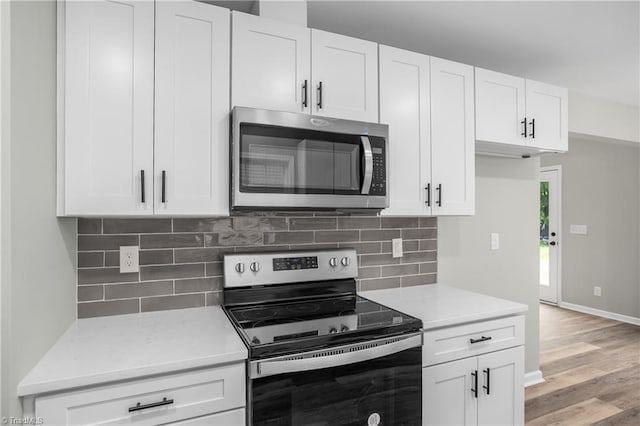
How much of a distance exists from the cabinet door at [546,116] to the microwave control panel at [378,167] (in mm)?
1130

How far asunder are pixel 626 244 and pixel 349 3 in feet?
15.2

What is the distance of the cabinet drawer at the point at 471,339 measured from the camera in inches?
69.5

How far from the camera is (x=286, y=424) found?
138 cm

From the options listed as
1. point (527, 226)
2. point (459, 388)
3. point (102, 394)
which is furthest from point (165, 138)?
point (527, 226)

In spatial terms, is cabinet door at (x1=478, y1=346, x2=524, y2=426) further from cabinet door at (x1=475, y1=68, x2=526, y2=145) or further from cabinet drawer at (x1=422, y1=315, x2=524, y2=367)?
cabinet door at (x1=475, y1=68, x2=526, y2=145)

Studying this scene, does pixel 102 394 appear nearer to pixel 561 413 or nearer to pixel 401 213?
pixel 401 213

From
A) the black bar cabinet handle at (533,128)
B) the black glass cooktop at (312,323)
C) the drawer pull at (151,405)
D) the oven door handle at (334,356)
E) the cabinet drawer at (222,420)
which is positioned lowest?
the cabinet drawer at (222,420)

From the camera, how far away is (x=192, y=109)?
1.60 metres

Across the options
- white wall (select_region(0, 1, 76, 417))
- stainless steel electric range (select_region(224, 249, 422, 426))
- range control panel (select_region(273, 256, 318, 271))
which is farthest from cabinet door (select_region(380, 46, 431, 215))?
white wall (select_region(0, 1, 76, 417))

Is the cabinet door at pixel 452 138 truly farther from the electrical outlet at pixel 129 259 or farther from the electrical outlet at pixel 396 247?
the electrical outlet at pixel 129 259

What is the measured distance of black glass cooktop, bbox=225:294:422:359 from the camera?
1.43m

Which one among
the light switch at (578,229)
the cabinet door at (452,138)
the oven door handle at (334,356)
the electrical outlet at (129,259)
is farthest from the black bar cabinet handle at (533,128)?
the light switch at (578,229)

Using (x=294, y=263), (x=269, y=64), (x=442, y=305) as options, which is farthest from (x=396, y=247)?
(x=269, y=64)

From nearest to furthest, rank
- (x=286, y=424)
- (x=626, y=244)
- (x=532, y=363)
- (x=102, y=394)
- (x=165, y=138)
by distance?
(x=102, y=394) < (x=286, y=424) < (x=165, y=138) < (x=532, y=363) < (x=626, y=244)
